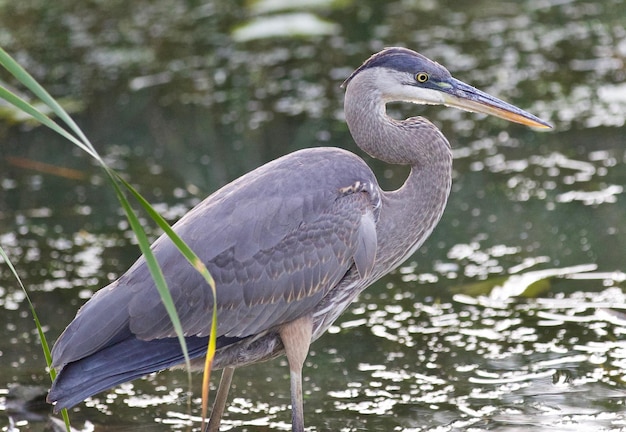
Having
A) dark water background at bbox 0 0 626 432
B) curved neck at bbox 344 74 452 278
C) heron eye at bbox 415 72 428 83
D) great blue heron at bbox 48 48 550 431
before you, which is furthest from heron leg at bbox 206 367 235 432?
heron eye at bbox 415 72 428 83

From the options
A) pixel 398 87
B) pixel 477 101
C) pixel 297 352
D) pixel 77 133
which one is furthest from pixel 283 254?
pixel 77 133

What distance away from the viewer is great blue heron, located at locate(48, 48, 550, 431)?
A: 4266 mm

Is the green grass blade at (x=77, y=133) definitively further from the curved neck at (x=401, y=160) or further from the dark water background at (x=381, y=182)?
the dark water background at (x=381, y=182)

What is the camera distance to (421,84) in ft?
15.6

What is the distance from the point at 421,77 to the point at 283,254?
1.01 metres

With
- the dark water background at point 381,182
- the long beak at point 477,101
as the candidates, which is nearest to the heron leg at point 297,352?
the dark water background at point 381,182

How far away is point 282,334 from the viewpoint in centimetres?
455

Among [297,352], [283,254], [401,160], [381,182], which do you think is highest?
[381,182]

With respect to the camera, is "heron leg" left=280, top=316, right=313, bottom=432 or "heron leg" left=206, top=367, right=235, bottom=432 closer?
"heron leg" left=280, top=316, right=313, bottom=432

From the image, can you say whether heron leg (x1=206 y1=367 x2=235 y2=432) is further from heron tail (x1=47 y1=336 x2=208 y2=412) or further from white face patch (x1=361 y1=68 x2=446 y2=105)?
white face patch (x1=361 y1=68 x2=446 y2=105)

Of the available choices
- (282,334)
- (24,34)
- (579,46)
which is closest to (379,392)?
(282,334)

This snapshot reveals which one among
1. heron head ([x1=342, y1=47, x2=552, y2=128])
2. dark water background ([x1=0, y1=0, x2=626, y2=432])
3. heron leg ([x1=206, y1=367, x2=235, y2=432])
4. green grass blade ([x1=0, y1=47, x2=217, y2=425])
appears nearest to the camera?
green grass blade ([x1=0, y1=47, x2=217, y2=425])

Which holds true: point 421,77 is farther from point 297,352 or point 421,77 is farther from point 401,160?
point 297,352

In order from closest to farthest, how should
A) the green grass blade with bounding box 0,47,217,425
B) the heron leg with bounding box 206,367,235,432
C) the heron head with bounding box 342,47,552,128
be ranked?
1. the green grass blade with bounding box 0,47,217,425
2. the heron leg with bounding box 206,367,235,432
3. the heron head with bounding box 342,47,552,128
